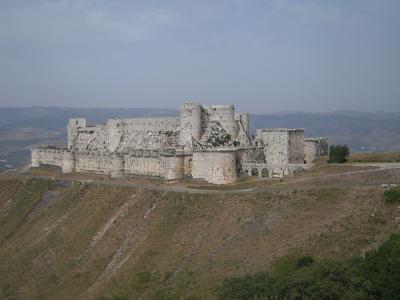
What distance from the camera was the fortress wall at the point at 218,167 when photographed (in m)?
69.2

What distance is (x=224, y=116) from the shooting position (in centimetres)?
7950

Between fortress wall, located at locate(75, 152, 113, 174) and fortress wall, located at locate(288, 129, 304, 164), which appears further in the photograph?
fortress wall, located at locate(75, 152, 113, 174)

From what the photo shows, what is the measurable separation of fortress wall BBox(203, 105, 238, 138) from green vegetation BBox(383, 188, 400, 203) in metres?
33.3

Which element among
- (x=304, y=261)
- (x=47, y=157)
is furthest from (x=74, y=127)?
(x=304, y=261)

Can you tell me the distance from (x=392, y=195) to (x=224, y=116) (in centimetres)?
3563

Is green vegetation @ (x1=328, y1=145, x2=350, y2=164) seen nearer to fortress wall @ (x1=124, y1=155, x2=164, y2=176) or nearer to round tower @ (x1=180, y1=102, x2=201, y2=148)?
round tower @ (x1=180, y1=102, x2=201, y2=148)

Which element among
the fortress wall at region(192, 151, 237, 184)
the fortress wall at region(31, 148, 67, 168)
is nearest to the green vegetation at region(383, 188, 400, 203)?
the fortress wall at region(192, 151, 237, 184)

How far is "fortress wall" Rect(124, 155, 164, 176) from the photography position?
77.2m

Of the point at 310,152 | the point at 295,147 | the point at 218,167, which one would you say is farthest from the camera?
the point at 310,152

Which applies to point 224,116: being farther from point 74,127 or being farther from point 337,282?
point 337,282

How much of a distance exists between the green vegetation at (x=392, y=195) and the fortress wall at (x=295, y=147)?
85.1 ft

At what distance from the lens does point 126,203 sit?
2741 inches

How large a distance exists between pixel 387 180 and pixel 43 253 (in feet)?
→ 140

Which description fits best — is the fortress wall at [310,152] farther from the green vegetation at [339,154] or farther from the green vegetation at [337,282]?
the green vegetation at [337,282]
